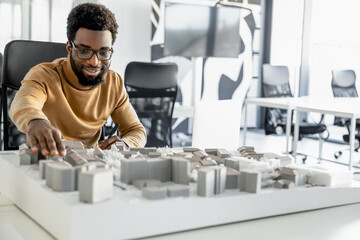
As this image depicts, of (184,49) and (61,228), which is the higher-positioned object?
(184,49)

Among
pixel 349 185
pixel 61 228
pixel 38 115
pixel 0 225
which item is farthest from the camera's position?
pixel 38 115

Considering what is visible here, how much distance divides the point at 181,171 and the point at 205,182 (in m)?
0.10

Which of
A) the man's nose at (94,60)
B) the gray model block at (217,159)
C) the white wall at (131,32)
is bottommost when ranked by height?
the gray model block at (217,159)

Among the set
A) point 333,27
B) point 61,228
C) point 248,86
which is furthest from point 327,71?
point 61,228

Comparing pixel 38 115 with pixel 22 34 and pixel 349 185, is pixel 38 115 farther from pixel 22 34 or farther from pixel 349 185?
pixel 22 34

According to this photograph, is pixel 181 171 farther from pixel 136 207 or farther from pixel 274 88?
pixel 274 88

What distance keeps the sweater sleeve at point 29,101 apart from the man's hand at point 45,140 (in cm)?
18

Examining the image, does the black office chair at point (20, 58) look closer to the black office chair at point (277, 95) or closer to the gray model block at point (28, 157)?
the gray model block at point (28, 157)

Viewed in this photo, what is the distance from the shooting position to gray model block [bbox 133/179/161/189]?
2.90 feet

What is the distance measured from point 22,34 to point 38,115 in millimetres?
3684

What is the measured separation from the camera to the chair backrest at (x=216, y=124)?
233 centimetres

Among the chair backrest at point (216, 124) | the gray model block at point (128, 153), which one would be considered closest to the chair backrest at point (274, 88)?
the chair backrest at point (216, 124)

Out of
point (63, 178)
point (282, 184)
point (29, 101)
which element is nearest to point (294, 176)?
point (282, 184)

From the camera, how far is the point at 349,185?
1.12 m
